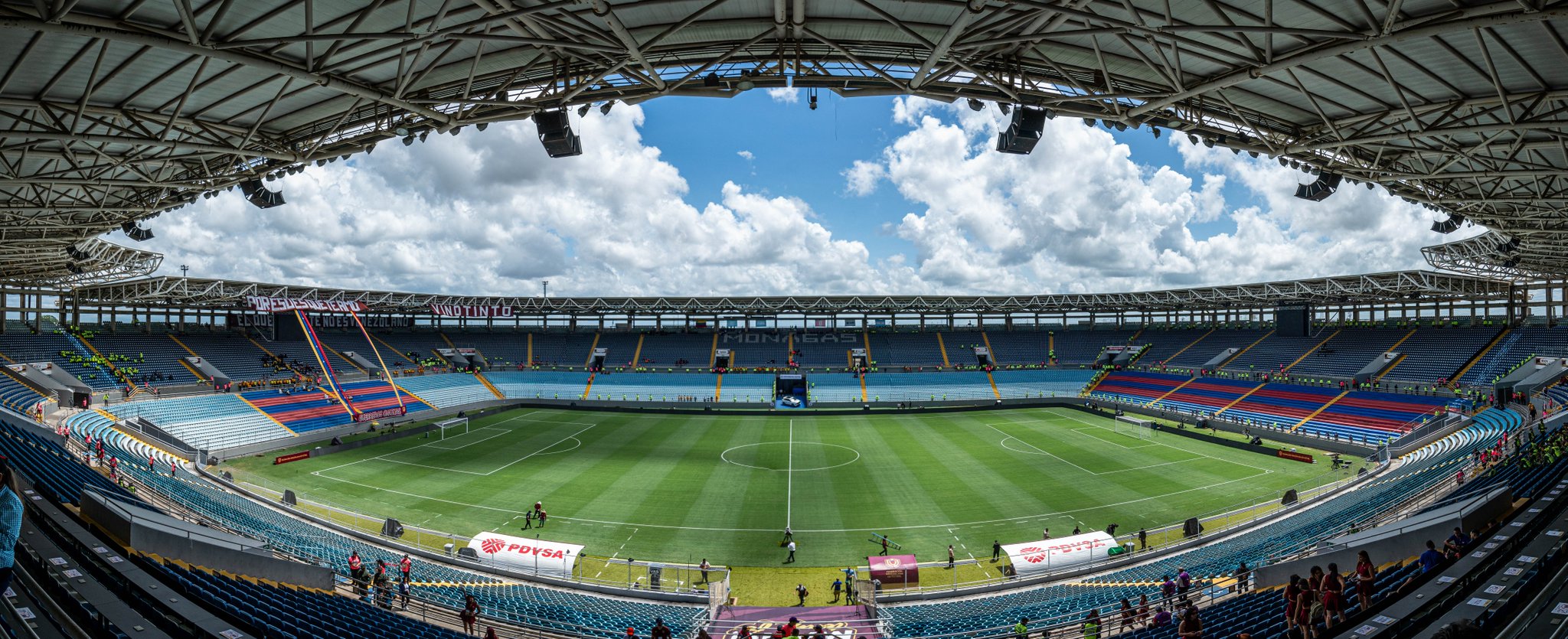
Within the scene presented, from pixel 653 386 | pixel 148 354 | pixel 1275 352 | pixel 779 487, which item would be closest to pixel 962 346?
pixel 1275 352

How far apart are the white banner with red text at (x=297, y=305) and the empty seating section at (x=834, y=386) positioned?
41233 mm

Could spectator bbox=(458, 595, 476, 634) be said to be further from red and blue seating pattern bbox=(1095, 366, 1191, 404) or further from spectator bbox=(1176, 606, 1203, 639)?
red and blue seating pattern bbox=(1095, 366, 1191, 404)

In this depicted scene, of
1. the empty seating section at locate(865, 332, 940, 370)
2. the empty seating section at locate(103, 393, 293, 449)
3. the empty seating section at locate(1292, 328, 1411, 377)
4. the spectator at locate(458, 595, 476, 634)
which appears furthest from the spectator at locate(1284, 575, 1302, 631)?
the empty seating section at locate(865, 332, 940, 370)

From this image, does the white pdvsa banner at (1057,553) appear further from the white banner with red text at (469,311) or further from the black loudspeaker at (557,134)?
the white banner with red text at (469,311)

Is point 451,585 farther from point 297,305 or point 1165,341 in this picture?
point 1165,341

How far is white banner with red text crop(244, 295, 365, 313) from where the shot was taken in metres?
47.7

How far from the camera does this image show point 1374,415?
3916 centimetres

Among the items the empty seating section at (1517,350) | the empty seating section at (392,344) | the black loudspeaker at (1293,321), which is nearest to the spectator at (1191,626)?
the empty seating section at (1517,350)

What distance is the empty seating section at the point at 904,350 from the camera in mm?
68375

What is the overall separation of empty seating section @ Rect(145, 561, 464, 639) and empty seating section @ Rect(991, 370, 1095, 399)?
173 ft

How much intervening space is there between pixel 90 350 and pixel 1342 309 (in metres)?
105

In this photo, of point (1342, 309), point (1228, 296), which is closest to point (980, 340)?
point (1228, 296)

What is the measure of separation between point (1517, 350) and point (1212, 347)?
21387 mm

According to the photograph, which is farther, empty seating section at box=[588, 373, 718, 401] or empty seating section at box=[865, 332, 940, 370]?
empty seating section at box=[865, 332, 940, 370]
